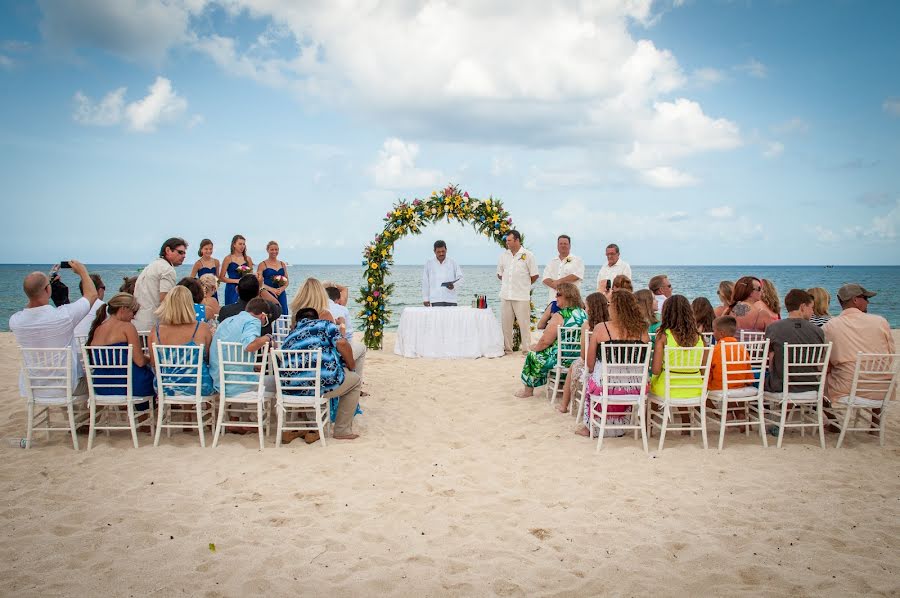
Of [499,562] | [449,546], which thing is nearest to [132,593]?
[449,546]

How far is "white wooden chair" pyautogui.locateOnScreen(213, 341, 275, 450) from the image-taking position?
546 centimetres

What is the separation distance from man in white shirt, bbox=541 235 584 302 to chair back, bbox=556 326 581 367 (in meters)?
3.26

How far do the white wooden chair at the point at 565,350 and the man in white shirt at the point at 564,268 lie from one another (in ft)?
10.7

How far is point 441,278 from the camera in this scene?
444 inches

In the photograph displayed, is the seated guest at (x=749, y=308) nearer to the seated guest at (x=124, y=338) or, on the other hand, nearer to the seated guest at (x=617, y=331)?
the seated guest at (x=617, y=331)

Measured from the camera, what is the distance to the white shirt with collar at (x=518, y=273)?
1106cm

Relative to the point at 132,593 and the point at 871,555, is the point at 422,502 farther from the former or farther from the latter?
the point at 871,555

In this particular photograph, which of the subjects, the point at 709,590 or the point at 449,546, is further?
the point at 449,546

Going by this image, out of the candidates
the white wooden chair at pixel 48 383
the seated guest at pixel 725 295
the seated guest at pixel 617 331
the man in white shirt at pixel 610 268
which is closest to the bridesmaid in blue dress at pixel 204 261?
the white wooden chair at pixel 48 383

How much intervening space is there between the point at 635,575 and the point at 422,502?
5.40 ft

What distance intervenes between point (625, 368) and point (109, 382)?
16.3 ft

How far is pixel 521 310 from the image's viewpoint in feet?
37.1

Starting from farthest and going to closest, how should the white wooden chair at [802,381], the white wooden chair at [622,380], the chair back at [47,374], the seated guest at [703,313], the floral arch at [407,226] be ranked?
the floral arch at [407,226] < the seated guest at [703,313] < the white wooden chair at [802,381] < the white wooden chair at [622,380] < the chair back at [47,374]

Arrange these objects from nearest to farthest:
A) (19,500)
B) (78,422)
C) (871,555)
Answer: (871,555) < (19,500) < (78,422)
